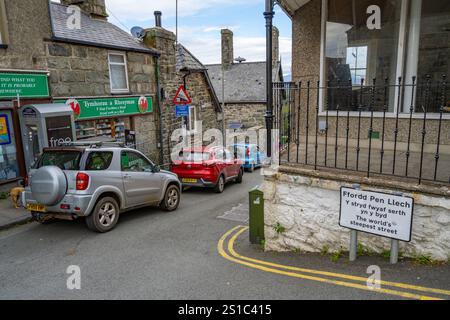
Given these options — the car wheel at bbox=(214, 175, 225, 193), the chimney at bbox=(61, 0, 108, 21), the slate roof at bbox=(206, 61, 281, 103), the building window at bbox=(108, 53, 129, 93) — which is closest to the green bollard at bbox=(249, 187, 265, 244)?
the car wheel at bbox=(214, 175, 225, 193)

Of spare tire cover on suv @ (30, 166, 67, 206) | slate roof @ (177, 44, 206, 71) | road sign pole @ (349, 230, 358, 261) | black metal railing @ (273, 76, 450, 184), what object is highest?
slate roof @ (177, 44, 206, 71)

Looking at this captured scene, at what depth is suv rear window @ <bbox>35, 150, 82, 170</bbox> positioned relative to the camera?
728 centimetres

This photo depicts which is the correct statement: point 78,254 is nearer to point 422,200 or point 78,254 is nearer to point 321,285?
point 321,285

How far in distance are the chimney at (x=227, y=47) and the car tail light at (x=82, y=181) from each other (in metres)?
26.7

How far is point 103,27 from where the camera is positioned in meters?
14.4

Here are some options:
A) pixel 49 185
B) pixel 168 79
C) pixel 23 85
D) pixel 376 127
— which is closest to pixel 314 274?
pixel 376 127

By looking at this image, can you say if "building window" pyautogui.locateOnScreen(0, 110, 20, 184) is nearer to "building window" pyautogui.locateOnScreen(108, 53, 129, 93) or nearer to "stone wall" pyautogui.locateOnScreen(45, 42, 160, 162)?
"stone wall" pyautogui.locateOnScreen(45, 42, 160, 162)

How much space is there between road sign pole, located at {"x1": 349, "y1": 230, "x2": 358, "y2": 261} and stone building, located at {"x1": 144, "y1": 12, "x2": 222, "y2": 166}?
12120 millimetres

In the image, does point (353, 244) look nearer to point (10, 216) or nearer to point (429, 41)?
point (429, 41)

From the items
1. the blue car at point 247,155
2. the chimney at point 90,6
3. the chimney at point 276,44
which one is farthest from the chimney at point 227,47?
the chimney at point 90,6

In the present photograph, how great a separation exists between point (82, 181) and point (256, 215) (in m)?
3.48

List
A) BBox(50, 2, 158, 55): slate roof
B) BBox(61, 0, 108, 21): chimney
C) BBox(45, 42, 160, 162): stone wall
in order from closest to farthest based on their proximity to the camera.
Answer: BBox(45, 42, 160, 162): stone wall
BBox(50, 2, 158, 55): slate roof
BBox(61, 0, 108, 21): chimney

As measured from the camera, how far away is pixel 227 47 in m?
32.4
